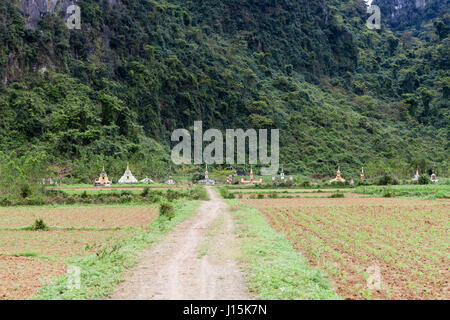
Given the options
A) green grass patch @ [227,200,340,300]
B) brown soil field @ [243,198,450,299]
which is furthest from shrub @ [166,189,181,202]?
green grass patch @ [227,200,340,300]

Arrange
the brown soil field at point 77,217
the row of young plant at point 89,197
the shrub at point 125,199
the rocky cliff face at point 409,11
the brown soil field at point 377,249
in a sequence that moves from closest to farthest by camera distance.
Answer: the brown soil field at point 377,249
the brown soil field at point 77,217
the row of young plant at point 89,197
the shrub at point 125,199
the rocky cliff face at point 409,11

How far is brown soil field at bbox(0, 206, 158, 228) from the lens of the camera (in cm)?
2295

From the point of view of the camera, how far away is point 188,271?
1062cm

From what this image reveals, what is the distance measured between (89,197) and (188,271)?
2817 cm

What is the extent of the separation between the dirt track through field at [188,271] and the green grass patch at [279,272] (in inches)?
13.1

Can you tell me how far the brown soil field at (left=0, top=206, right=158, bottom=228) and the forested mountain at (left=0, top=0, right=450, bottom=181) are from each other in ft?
75.4

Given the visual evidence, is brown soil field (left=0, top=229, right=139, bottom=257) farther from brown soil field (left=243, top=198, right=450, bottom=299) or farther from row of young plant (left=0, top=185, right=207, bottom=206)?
row of young plant (left=0, top=185, right=207, bottom=206)

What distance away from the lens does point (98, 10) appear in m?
81.4

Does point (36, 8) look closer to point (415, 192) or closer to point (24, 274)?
point (415, 192)

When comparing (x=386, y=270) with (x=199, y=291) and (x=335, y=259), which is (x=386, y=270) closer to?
(x=335, y=259)

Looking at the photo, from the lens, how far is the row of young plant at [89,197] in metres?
34.8

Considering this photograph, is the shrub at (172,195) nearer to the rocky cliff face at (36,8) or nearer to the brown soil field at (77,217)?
the brown soil field at (77,217)

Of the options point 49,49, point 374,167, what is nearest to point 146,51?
point 49,49

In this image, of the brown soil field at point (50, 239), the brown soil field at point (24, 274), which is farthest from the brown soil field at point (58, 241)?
the brown soil field at point (24, 274)
